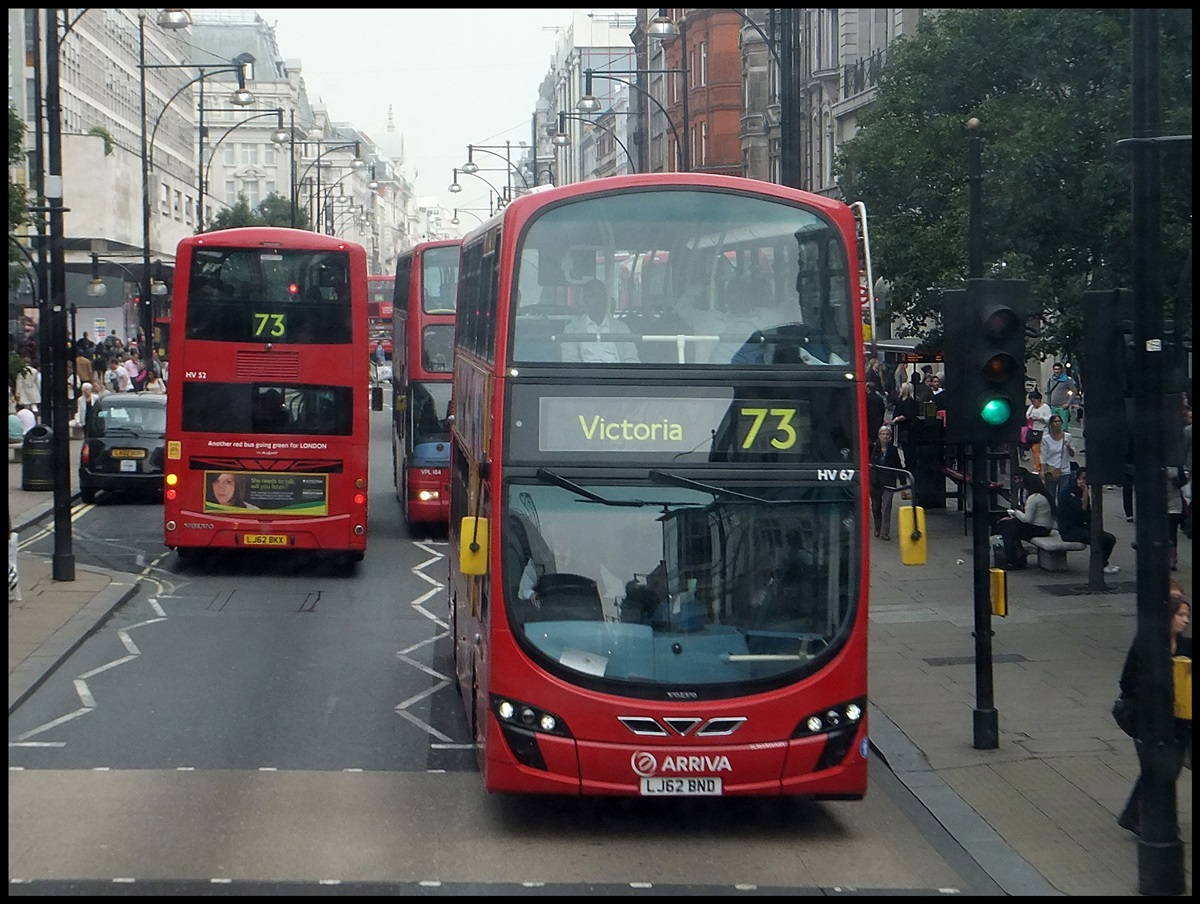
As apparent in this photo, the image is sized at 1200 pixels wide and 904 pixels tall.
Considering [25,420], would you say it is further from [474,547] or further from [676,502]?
[676,502]

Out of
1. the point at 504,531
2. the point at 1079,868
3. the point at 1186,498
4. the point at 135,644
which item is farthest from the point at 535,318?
the point at 1186,498

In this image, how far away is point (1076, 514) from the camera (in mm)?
19109

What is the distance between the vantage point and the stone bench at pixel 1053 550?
1881cm

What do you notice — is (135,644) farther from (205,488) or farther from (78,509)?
(78,509)

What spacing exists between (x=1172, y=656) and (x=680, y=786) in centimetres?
277

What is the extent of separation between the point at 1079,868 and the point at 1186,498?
40.7ft

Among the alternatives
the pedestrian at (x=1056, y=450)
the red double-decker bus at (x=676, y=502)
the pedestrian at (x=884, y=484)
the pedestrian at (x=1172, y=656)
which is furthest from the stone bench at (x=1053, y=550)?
the red double-decker bus at (x=676, y=502)

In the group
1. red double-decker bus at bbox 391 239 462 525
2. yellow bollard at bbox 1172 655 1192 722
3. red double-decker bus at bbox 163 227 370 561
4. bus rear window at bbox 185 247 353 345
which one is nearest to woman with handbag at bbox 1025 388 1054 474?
red double-decker bus at bbox 391 239 462 525

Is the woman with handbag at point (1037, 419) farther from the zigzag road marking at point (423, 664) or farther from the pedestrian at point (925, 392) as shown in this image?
the zigzag road marking at point (423, 664)

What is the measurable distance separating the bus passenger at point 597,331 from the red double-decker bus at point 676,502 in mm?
12

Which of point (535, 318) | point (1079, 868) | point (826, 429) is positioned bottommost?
point (1079, 868)

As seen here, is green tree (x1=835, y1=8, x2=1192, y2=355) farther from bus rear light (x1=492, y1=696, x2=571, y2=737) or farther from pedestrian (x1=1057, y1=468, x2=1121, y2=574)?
bus rear light (x1=492, y1=696, x2=571, y2=737)

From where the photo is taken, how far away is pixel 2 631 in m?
9.22

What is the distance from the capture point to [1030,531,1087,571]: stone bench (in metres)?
18.8
